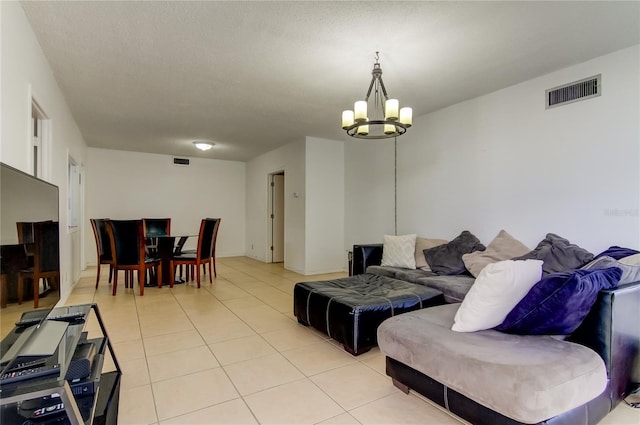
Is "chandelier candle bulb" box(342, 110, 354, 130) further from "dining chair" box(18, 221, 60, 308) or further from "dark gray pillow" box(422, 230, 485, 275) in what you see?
"dining chair" box(18, 221, 60, 308)

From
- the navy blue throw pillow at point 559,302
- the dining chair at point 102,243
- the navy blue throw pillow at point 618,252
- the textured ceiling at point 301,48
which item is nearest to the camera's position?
the navy blue throw pillow at point 559,302

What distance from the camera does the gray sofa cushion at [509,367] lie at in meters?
1.35

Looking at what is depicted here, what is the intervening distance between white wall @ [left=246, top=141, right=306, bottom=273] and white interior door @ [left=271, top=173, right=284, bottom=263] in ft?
0.46

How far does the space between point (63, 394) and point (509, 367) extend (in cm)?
175

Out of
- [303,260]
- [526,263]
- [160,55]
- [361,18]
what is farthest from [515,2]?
[303,260]

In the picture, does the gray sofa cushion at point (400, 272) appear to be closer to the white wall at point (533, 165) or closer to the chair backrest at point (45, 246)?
the white wall at point (533, 165)

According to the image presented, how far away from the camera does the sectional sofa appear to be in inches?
54.3

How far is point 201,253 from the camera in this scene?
199 inches

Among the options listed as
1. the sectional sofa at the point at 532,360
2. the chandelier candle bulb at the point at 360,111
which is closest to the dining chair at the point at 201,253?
the chandelier candle bulb at the point at 360,111

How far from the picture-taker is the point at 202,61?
2896 millimetres

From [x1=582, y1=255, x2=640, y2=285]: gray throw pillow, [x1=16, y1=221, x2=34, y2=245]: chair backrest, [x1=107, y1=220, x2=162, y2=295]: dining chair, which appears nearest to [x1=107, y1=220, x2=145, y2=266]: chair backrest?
[x1=107, y1=220, x2=162, y2=295]: dining chair

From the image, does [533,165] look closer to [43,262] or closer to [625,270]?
[625,270]

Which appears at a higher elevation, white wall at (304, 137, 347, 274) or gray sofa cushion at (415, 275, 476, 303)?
white wall at (304, 137, 347, 274)

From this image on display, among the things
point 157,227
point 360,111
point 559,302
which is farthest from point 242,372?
point 157,227
